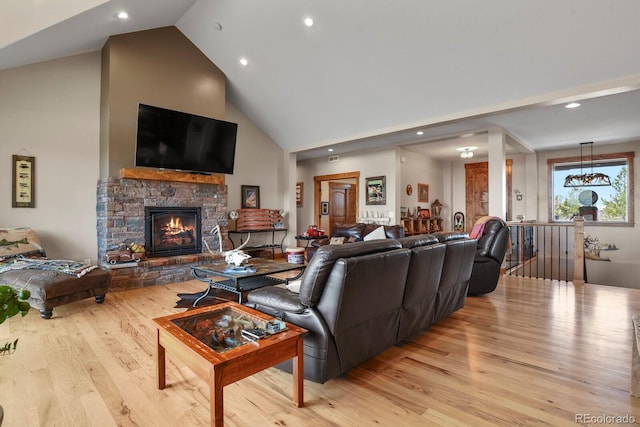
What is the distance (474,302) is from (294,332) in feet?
9.74

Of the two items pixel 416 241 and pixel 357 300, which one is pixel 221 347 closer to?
pixel 357 300

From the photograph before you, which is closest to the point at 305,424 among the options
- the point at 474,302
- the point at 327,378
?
the point at 327,378

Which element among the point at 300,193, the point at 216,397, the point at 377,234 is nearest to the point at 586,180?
the point at 377,234

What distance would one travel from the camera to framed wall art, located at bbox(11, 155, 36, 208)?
15.1 ft

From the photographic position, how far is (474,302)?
4.08 m

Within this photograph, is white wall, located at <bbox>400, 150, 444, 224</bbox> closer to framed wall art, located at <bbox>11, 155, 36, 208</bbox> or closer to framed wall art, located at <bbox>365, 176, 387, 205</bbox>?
framed wall art, located at <bbox>365, 176, 387, 205</bbox>

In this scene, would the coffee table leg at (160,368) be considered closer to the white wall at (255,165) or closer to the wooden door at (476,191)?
the white wall at (255,165)

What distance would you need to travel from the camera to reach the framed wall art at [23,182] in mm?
4617

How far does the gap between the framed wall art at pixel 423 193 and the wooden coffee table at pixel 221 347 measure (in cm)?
698

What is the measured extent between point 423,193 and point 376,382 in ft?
22.9

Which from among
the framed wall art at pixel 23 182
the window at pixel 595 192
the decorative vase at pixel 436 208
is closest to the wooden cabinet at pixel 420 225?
the decorative vase at pixel 436 208

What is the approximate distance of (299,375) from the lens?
193cm

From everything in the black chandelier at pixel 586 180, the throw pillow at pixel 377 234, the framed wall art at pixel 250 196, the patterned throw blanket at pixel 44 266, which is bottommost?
the patterned throw blanket at pixel 44 266

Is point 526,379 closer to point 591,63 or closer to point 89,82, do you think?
point 591,63
